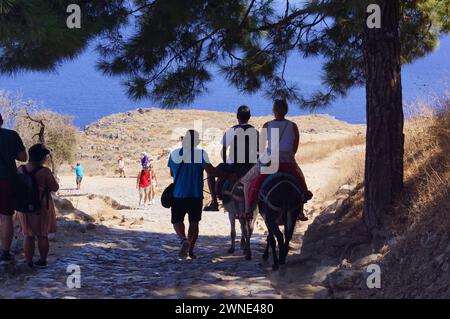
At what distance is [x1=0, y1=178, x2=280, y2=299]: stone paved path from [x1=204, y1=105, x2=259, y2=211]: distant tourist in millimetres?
1327

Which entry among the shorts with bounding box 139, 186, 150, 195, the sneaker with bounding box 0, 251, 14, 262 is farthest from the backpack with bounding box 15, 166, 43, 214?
the shorts with bounding box 139, 186, 150, 195

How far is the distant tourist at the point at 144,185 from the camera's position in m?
20.1

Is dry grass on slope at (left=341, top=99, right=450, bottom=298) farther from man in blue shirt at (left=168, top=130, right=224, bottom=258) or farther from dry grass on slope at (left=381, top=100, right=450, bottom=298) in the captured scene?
man in blue shirt at (left=168, top=130, right=224, bottom=258)

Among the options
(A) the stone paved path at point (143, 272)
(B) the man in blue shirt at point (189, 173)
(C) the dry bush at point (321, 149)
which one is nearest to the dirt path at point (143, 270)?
(A) the stone paved path at point (143, 272)

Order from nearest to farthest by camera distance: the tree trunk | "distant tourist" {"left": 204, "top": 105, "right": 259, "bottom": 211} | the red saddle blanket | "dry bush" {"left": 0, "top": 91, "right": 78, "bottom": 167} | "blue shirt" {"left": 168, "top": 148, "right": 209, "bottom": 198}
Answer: the red saddle blanket
the tree trunk
"distant tourist" {"left": 204, "top": 105, "right": 259, "bottom": 211}
"blue shirt" {"left": 168, "top": 148, "right": 209, "bottom": 198}
"dry bush" {"left": 0, "top": 91, "right": 78, "bottom": 167}

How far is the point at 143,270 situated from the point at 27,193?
1.94 meters

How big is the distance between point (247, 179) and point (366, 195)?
1612mm

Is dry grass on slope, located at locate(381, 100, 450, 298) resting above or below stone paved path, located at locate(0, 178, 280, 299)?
above

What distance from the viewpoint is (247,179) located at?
8773 millimetres

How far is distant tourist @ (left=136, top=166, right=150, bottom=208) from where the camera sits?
20094 millimetres

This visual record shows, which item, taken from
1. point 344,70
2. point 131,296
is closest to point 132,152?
point 344,70

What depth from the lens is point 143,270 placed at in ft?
29.6

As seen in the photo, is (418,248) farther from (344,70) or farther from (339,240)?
(344,70)

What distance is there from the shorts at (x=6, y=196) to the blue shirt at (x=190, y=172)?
2.18 m
